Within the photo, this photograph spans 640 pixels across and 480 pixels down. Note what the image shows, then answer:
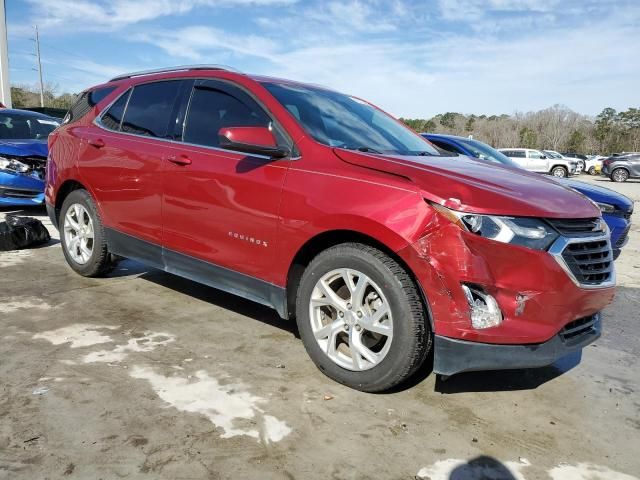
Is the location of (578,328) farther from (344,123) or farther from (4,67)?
(4,67)

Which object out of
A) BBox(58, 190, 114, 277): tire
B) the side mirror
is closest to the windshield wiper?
the side mirror

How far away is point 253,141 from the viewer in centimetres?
312

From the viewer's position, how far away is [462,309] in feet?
8.35

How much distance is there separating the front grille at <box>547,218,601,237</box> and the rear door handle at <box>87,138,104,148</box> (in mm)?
3495

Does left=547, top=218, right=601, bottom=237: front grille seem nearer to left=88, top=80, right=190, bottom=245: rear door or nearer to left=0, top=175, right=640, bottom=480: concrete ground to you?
left=0, top=175, right=640, bottom=480: concrete ground

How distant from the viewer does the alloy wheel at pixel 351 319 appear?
9.25ft

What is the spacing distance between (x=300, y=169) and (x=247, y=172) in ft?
1.33

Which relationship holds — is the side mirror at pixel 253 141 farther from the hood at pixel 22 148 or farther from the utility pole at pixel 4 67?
the utility pole at pixel 4 67

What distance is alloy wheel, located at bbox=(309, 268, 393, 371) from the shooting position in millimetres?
2818

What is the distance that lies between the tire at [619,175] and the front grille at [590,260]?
29.4 meters

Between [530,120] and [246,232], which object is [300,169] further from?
[530,120]

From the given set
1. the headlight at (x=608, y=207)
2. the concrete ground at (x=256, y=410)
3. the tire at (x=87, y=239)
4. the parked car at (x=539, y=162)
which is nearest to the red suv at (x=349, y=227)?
the tire at (x=87, y=239)

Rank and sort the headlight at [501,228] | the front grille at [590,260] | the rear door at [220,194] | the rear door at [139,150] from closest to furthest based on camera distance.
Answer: the headlight at [501,228] < the front grille at [590,260] < the rear door at [220,194] < the rear door at [139,150]

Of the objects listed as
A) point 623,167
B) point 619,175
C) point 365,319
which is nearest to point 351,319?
point 365,319
